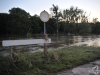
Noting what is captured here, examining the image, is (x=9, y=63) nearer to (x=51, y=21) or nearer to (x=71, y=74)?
(x=71, y=74)

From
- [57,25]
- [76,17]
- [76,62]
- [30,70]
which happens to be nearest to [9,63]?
[30,70]

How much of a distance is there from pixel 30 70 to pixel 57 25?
47914mm

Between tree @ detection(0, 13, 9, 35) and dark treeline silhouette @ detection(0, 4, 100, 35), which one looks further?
dark treeline silhouette @ detection(0, 4, 100, 35)

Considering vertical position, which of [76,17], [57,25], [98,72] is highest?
[76,17]

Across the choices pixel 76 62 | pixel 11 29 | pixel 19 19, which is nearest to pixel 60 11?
pixel 19 19

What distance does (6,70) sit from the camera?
12.1ft

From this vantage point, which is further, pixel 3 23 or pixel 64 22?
pixel 64 22

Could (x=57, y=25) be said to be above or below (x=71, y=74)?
above

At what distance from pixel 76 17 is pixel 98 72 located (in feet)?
179

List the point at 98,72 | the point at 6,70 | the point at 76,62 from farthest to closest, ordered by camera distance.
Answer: the point at 76,62, the point at 98,72, the point at 6,70

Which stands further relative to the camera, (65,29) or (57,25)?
(65,29)

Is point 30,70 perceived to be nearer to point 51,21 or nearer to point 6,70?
point 6,70

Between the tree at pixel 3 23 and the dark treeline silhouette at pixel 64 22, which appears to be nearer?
the tree at pixel 3 23

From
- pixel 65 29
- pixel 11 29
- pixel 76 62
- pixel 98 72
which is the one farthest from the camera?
pixel 65 29
